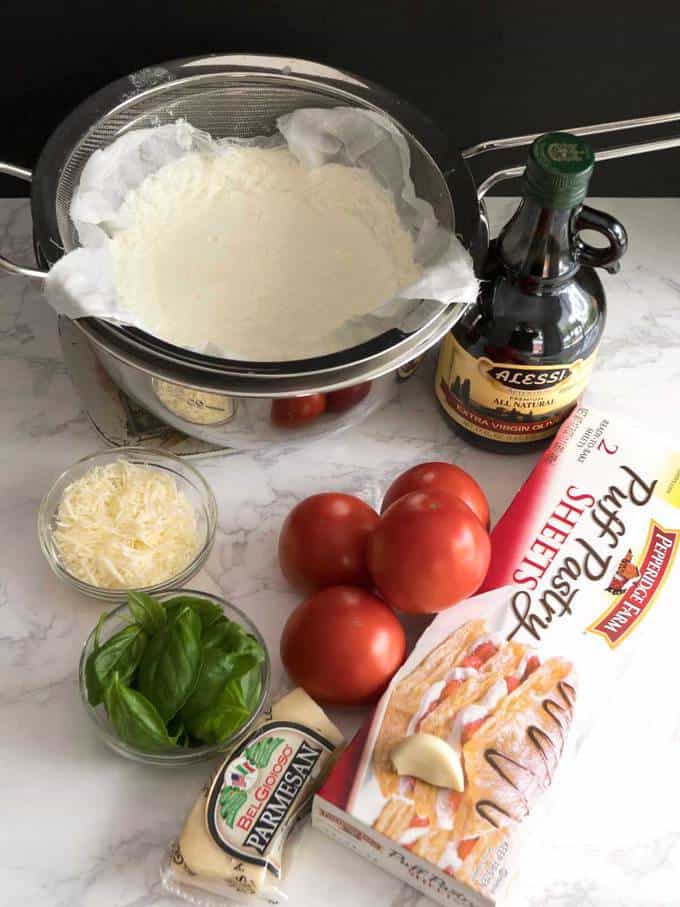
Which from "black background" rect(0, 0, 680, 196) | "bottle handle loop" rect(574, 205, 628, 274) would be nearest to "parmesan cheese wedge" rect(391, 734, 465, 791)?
"bottle handle loop" rect(574, 205, 628, 274)

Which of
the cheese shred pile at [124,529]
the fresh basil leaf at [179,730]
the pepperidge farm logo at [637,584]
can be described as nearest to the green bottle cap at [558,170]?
the pepperidge farm logo at [637,584]

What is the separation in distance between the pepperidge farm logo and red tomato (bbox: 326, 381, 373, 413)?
30 centimetres

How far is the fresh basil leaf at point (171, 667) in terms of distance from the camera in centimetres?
89

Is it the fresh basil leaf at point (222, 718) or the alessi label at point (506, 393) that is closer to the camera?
the fresh basil leaf at point (222, 718)

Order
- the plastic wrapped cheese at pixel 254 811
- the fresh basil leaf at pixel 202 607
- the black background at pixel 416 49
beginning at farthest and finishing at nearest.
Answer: the black background at pixel 416 49 < the fresh basil leaf at pixel 202 607 < the plastic wrapped cheese at pixel 254 811

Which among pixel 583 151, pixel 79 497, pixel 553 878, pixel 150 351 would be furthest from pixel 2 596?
pixel 583 151

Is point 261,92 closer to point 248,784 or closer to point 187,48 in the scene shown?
point 187,48

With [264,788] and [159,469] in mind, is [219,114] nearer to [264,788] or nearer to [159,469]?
[159,469]

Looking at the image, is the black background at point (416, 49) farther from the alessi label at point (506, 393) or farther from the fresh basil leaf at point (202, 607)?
the fresh basil leaf at point (202, 607)

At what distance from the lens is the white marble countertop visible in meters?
0.89

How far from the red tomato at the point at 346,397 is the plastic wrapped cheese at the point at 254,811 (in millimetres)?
292

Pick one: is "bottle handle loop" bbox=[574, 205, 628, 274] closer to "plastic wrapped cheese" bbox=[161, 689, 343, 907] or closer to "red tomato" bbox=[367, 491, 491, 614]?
"red tomato" bbox=[367, 491, 491, 614]

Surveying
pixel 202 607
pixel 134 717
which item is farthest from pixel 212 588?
pixel 134 717

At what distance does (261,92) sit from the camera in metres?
1.16
